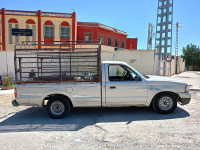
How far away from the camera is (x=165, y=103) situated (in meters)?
5.67

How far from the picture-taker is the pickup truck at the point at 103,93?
530cm

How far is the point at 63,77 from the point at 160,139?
11.1 feet

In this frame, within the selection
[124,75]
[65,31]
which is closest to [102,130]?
[124,75]

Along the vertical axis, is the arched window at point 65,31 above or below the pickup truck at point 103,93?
above

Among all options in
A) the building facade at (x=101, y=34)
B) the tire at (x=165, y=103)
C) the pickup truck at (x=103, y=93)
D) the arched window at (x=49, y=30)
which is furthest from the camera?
the building facade at (x=101, y=34)

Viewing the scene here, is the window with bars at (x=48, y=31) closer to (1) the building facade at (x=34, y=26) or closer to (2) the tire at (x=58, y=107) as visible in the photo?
(1) the building facade at (x=34, y=26)

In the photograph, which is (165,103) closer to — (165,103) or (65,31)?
(165,103)

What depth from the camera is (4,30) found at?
20.1 meters

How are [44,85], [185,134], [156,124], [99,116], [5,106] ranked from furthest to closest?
[5,106] → [99,116] → [44,85] → [156,124] → [185,134]

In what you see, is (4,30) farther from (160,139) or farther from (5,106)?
(160,139)

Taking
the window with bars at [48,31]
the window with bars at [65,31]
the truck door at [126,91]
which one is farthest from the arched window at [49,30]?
the truck door at [126,91]

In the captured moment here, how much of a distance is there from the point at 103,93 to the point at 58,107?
4.99 feet

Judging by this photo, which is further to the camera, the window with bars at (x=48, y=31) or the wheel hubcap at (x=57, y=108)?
the window with bars at (x=48, y=31)

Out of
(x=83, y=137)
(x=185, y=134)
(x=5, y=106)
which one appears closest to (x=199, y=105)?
(x=185, y=134)
